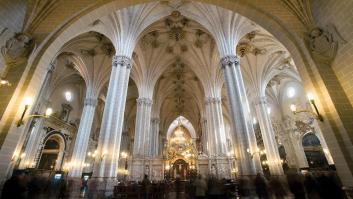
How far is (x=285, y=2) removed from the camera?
6.36 meters

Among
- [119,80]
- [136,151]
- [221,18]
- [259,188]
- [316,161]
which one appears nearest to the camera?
[259,188]

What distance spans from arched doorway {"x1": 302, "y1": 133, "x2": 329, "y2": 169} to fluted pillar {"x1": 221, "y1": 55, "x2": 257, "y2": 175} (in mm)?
13585

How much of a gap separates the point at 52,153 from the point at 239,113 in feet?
69.4

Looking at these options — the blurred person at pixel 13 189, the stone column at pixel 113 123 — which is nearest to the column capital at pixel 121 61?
the stone column at pixel 113 123

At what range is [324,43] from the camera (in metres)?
5.13

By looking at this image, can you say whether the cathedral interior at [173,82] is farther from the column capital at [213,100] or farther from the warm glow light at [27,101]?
the column capital at [213,100]

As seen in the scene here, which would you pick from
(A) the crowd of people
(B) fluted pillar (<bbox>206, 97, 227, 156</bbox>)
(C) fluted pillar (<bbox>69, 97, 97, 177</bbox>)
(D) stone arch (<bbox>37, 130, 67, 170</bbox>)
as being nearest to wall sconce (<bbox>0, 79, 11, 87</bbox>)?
(A) the crowd of people

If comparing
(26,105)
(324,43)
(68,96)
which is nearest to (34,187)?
(26,105)

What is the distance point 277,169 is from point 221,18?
13583 mm

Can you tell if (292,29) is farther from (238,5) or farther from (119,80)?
(119,80)

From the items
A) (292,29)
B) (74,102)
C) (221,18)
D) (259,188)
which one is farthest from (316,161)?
(74,102)

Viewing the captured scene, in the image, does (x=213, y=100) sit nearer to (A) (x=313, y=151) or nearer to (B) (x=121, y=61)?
(B) (x=121, y=61)

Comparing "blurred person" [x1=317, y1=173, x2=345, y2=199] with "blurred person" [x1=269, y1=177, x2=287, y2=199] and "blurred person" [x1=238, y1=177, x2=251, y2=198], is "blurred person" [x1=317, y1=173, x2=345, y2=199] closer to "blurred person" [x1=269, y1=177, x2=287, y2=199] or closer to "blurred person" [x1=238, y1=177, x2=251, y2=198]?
"blurred person" [x1=269, y1=177, x2=287, y2=199]

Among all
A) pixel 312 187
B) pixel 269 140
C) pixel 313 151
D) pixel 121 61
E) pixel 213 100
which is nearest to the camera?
pixel 312 187
